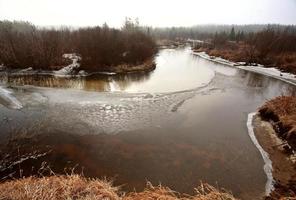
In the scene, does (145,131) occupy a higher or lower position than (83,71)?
higher

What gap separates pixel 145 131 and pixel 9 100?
1162 cm

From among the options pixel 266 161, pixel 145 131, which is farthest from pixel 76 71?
pixel 266 161

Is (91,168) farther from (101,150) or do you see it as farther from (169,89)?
(169,89)

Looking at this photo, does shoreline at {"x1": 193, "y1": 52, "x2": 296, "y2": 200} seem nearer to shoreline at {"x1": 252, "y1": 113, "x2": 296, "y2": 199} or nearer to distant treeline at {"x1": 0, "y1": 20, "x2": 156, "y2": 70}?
shoreline at {"x1": 252, "y1": 113, "x2": 296, "y2": 199}

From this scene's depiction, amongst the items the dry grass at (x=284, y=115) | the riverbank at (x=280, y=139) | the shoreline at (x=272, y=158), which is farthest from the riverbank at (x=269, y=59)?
the shoreline at (x=272, y=158)

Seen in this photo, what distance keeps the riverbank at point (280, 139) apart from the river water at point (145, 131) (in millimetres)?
651

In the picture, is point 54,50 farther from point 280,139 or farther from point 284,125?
point 280,139

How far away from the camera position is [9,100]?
1875 cm

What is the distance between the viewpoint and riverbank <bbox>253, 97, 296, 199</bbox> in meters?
9.64

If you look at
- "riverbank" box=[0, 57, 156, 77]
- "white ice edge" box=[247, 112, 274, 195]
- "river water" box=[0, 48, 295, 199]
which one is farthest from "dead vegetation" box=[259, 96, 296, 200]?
"riverbank" box=[0, 57, 156, 77]

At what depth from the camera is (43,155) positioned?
36.7ft

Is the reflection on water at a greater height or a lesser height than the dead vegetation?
lesser

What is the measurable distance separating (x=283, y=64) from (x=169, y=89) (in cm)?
2473

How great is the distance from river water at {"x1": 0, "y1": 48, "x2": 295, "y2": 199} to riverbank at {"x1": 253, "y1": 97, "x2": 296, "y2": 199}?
651 millimetres
